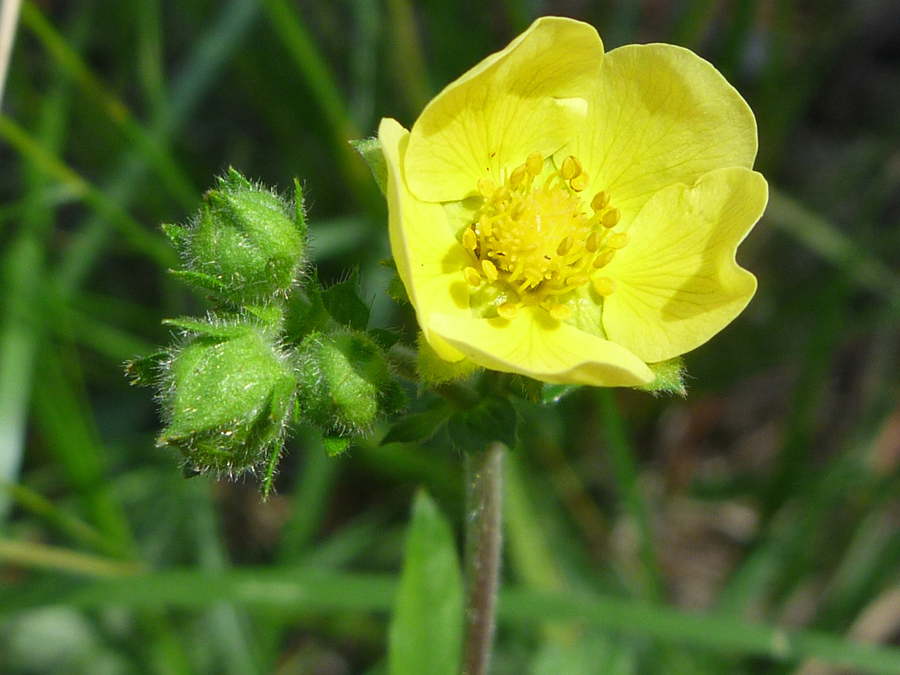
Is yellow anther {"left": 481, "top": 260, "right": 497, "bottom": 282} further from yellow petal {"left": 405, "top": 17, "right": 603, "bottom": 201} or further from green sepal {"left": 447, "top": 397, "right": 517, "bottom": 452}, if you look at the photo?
green sepal {"left": 447, "top": 397, "right": 517, "bottom": 452}

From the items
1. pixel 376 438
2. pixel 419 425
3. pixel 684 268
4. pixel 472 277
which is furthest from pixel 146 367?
pixel 376 438

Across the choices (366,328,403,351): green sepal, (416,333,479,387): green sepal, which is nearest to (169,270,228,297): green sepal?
(366,328,403,351): green sepal

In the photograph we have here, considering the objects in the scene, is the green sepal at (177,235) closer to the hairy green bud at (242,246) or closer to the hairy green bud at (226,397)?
the hairy green bud at (242,246)

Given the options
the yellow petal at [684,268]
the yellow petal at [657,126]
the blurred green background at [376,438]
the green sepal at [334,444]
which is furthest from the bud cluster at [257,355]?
the blurred green background at [376,438]

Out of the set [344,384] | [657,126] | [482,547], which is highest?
[657,126]

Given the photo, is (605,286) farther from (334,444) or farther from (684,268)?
(334,444)
